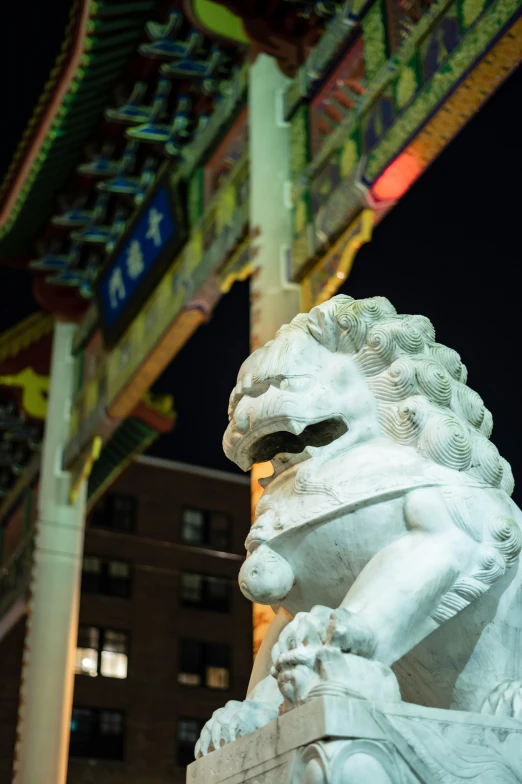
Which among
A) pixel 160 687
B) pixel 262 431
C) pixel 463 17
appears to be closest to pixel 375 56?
pixel 463 17

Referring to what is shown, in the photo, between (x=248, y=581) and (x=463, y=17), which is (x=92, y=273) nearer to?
(x=463, y=17)

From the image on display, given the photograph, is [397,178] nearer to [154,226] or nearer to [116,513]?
[154,226]

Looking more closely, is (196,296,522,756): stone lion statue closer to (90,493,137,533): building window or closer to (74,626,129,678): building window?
(74,626,129,678): building window

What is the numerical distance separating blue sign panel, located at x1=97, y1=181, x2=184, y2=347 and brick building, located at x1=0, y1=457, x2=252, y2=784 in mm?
6196

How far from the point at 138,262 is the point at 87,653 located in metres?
7.82

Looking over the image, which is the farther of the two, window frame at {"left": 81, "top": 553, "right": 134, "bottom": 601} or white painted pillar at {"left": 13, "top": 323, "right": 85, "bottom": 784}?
window frame at {"left": 81, "top": 553, "right": 134, "bottom": 601}

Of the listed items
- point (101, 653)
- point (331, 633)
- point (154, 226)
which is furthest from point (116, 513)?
point (331, 633)

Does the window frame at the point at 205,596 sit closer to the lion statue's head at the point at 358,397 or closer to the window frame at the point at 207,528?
the window frame at the point at 207,528

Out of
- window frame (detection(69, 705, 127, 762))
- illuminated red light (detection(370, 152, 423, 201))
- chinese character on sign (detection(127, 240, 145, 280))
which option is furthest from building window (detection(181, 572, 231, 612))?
illuminated red light (detection(370, 152, 423, 201))

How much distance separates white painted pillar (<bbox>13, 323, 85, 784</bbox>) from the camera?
619 centimetres

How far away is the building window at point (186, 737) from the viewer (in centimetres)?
1291

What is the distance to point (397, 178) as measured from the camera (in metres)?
4.10

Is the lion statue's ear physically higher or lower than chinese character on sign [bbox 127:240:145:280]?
higher

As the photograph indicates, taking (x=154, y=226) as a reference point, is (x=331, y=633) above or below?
above
